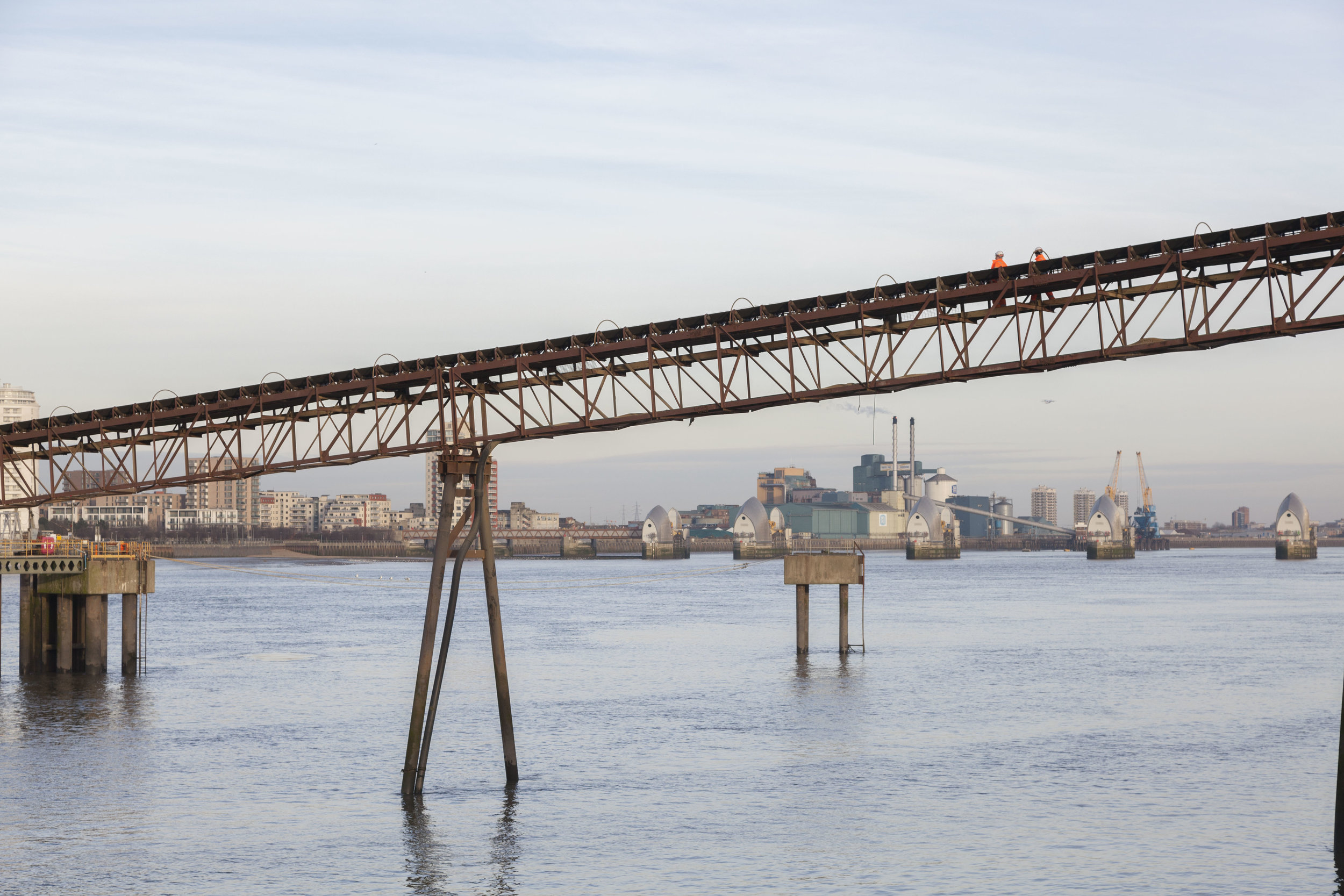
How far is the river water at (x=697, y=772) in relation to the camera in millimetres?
28938

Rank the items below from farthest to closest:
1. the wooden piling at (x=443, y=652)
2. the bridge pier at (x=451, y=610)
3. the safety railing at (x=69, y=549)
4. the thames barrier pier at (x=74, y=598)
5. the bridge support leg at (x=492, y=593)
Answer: the safety railing at (x=69, y=549) → the thames barrier pier at (x=74, y=598) → the wooden piling at (x=443, y=652) → the bridge support leg at (x=492, y=593) → the bridge pier at (x=451, y=610)

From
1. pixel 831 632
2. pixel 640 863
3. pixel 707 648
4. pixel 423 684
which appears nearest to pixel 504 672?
pixel 423 684

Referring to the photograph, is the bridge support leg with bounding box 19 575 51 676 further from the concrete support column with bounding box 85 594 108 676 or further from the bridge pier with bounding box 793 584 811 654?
the bridge pier with bounding box 793 584 811 654

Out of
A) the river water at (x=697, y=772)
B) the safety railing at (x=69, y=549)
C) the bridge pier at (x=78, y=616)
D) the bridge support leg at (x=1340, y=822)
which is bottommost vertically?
the river water at (x=697, y=772)

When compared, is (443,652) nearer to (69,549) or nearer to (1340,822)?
(1340,822)

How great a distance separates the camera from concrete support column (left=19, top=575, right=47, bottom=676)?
202 feet

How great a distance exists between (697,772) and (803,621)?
33.5 metres

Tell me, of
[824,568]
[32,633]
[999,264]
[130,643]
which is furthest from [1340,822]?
[32,633]

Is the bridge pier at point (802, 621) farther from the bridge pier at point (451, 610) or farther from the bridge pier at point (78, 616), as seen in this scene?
the bridge pier at point (451, 610)

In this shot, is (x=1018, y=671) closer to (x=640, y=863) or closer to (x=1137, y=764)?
(x=1137, y=764)

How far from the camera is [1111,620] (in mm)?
105000

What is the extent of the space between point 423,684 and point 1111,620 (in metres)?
82.4


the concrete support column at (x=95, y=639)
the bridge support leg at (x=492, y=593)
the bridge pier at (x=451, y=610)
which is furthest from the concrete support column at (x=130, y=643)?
the bridge support leg at (x=492, y=593)

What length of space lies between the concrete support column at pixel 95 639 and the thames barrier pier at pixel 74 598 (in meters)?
0.03
